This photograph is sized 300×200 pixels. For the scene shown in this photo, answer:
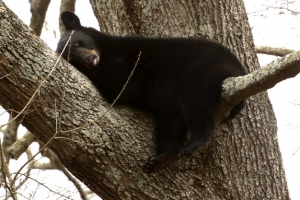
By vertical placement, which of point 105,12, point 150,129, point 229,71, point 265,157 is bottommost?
point 150,129

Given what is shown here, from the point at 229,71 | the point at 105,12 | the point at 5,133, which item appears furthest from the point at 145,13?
the point at 5,133

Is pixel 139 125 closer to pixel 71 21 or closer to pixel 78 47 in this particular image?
pixel 78 47

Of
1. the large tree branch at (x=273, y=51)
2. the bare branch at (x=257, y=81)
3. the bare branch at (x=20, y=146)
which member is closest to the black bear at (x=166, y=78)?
the bare branch at (x=257, y=81)

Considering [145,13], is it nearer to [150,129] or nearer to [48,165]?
[150,129]

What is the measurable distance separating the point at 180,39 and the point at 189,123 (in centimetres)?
94

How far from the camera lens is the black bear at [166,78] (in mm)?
4102

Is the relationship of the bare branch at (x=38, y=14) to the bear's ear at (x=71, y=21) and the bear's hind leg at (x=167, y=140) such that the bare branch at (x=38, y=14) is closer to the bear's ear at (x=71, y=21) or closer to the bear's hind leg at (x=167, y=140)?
the bear's ear at (x=71, y=21)

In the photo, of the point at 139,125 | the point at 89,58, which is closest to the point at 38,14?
the point at 89,58

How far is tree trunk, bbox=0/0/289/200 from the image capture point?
3758 millimetres

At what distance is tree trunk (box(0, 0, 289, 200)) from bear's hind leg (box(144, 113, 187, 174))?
0.25 feet

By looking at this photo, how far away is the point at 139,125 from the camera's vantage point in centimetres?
420

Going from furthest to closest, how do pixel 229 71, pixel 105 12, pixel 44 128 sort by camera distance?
pixel 105 12 → pixel 229 71 → pixel 44 128

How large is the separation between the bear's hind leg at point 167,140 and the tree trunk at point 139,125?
0.08 m

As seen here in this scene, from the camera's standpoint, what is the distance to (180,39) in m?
4.73
